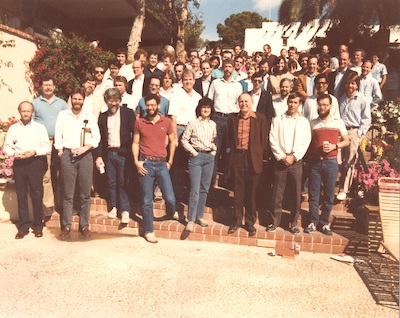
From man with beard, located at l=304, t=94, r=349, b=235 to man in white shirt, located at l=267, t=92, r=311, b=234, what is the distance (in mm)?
180

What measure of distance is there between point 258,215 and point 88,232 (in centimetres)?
244

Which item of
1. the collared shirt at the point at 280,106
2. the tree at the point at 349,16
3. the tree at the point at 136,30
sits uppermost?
the tree at the point at 349,16

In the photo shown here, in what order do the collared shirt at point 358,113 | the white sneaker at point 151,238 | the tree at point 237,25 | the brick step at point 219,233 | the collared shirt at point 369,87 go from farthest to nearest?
the tree at point 237,25, the collared shirt at point 369,87, the collared shirt at point 358,113, the white sneaker at point 151,238, the brick step at point 219,233

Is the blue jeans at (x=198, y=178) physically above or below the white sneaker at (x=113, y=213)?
above

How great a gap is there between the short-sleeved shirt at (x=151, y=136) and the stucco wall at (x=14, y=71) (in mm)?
5200

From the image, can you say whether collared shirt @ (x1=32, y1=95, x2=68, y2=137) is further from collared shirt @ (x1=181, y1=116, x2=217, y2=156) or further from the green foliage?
the green foliage

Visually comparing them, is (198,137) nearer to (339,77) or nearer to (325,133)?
(325,133)

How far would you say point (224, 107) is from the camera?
19.9 ft

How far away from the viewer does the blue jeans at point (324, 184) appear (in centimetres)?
514

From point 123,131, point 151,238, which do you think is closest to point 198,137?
point 123,131

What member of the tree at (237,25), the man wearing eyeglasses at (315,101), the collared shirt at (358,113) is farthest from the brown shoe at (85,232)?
the tree at (237,25)

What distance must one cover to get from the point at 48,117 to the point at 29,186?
1.01m

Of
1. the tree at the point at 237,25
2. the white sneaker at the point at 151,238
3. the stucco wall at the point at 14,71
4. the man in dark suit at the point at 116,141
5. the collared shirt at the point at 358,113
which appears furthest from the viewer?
the tree at the point at 237,25

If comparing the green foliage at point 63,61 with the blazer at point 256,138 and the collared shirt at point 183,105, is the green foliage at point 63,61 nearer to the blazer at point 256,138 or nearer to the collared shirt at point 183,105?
the collared shirt at point 183,105
